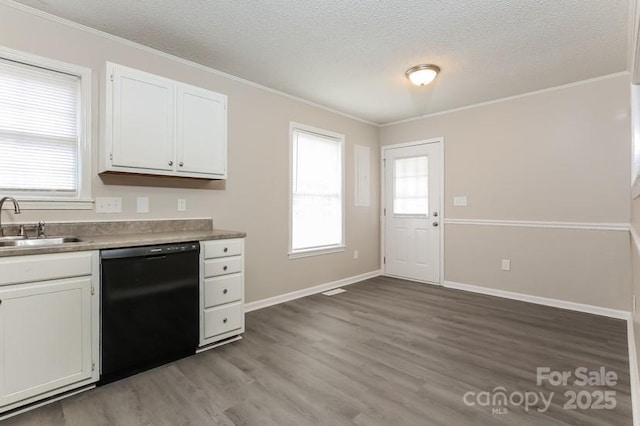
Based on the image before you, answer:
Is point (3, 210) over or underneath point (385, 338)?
over

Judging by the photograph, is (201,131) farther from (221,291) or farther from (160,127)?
(221,291)

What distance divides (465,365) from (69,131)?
3419 millimetres

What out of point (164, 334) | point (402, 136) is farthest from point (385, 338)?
point (402, 136)

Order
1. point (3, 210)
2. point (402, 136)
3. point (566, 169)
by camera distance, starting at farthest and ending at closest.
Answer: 1. point (402, 136)
2. point (566, 169)
3. point (3, 210)

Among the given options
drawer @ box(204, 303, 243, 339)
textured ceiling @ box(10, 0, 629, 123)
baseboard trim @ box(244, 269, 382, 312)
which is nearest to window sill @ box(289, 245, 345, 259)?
baseboard trim @ box(244, 269, 382, 312)

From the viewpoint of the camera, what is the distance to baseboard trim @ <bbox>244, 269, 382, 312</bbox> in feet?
11.8

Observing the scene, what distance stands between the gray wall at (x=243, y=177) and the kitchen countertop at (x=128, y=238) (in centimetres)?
10

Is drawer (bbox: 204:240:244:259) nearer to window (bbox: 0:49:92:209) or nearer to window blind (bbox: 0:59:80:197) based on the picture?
window (bbox: 0:49:92:209)

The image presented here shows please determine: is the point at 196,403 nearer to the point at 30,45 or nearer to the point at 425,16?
the point at 30,45

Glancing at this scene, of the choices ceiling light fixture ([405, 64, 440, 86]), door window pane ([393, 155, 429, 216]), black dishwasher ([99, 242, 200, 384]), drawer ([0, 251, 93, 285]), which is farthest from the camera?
door window pane ([393, 155, 429, 216])

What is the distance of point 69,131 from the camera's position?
2447mm

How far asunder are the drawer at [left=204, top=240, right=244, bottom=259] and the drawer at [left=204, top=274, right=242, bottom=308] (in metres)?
0.19

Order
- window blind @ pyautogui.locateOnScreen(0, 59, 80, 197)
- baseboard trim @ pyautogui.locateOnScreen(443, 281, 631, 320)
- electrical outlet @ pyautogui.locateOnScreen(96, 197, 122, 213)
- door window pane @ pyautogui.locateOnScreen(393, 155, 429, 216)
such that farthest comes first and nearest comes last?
door window pane @ pyautogui.locateOnScreen(393, 155, 429, 216) → baseboard trim @ pyautogui.locateOnScreen(443, 281, 631, 320) → electrical outlet @ pyautogui.locateOnScreen(96, 197, 122, 213) → window blind @ pyautogui.locateOnScreen(0, 59, 80, 197)

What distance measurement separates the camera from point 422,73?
3189 mm
